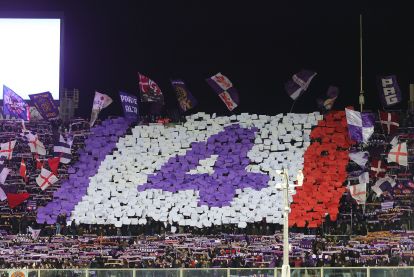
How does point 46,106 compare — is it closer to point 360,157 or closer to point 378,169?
point 360,157

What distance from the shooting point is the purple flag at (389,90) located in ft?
86.1

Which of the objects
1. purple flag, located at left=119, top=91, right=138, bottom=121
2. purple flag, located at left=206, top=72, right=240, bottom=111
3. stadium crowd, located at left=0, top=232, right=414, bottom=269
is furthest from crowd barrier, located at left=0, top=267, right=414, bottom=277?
purple flag, located at left=206, top=72, right=240, bottom=111

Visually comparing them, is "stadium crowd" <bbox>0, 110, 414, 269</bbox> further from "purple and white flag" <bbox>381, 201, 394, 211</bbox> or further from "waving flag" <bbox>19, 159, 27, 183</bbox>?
"waving flag" <bbox>19, 159, 27, 183</bbox>

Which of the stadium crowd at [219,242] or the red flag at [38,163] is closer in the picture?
the stadium crowd at [219,242]

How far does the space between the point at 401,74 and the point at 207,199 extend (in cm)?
597

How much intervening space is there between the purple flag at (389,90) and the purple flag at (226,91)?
12.1 feet

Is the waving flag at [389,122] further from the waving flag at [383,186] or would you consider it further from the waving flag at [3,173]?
the waving flag at [3,173]

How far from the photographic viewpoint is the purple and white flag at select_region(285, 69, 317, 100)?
26.5 m

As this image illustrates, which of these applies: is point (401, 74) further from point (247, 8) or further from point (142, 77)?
point (142, 77)

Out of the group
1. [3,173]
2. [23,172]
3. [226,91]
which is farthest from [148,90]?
[3,173]

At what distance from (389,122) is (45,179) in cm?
863

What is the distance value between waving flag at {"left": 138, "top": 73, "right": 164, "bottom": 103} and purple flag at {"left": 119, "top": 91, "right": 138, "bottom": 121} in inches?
10.3

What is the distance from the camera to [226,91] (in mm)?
26734

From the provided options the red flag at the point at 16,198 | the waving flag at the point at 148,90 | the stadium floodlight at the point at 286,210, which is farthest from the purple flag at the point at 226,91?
the stadium floodlight at the point at 286,210
